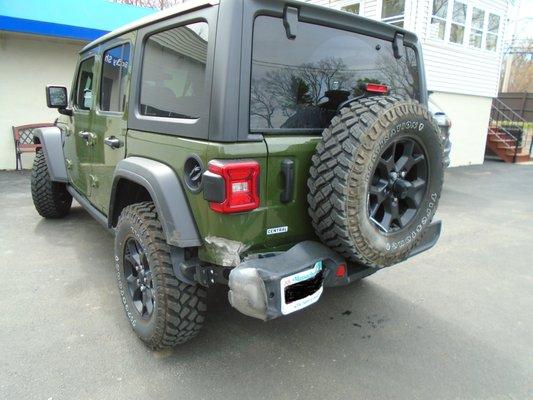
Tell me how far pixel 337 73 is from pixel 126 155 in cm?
151

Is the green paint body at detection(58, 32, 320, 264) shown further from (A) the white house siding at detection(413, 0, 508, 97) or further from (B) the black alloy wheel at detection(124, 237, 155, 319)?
(A) the white house siding at detection(413, 0, 508, 97)

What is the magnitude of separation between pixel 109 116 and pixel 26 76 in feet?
23.7

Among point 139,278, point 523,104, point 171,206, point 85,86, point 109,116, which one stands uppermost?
point 523,104

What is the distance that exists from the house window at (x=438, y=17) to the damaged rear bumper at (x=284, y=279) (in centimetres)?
1041

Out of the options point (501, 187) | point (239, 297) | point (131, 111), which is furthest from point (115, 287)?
point (501, 187)

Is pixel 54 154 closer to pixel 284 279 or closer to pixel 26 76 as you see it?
pixel 284 279

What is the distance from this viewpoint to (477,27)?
11.9 m

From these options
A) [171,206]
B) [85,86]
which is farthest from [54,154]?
[171,206]

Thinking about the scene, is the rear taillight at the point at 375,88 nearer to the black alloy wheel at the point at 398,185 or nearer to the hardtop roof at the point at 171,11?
the black alloy wheel at the point at 398,185

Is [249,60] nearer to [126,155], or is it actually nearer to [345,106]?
[345,106]

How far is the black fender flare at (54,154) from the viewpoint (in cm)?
445

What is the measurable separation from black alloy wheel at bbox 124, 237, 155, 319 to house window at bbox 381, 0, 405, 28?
10257 mm

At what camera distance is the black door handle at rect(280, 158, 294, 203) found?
7.13 feet

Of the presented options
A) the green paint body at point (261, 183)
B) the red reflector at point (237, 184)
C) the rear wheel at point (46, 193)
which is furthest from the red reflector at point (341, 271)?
the rear wheel at point (46, 193)
